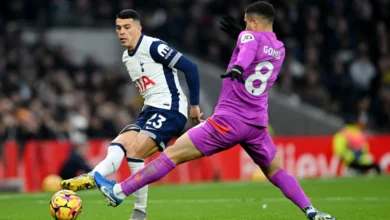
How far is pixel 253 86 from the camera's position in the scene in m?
8.70

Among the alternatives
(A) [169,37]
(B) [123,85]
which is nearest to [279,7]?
(A) [169,37]

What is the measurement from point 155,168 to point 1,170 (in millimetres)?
10441

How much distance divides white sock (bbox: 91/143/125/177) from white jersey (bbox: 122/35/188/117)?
627 millimetres

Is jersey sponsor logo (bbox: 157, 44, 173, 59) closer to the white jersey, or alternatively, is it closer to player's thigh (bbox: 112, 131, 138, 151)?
the white jersey

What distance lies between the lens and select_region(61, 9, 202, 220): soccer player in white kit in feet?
31.0

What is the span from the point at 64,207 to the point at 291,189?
2268mm

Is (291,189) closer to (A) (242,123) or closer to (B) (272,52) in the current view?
(A) (242,123)

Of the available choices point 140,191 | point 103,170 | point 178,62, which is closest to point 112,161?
point 103,170

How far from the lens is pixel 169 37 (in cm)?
2570

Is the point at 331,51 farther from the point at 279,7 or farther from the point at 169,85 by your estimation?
the point at 169,85

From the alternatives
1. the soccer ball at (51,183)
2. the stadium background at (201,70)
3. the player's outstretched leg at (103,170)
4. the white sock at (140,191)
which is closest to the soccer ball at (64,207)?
the player's outstretched leg at (103,170)

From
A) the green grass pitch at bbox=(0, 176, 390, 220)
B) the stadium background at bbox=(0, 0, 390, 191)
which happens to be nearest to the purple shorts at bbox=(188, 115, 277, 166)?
the green grass pitch at bbox=(0, 176, 390, 220)

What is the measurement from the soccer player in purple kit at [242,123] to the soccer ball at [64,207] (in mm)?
333

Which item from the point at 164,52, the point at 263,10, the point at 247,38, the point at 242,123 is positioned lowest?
the point at 242,123
